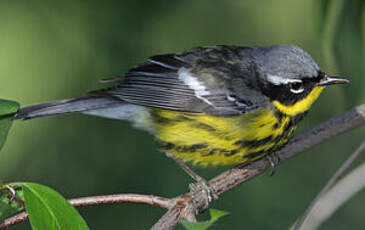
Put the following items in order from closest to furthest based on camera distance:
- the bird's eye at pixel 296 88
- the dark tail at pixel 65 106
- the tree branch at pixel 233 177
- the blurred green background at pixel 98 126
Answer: the tree branch at pixel 233 177 → the dark tail at pixel 65 106 → the bird's eye at pixel 296 88 → the blurred green background at pixel 98 126

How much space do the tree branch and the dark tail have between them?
1068 mm

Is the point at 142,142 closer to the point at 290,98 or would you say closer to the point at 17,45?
the point at 17,45

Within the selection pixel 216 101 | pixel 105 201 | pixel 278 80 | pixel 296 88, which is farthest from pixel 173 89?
pixel 105 201

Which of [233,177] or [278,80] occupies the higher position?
[278,80]

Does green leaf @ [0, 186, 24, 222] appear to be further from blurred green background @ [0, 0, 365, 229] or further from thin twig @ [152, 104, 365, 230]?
blurred green background @ [0, 0, 365, 229]

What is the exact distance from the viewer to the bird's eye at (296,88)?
369cm

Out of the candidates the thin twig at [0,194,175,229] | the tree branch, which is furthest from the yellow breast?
the thin twig at [0,194,175,229]

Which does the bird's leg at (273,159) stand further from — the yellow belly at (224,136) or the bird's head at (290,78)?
the bird's head at (290,78)

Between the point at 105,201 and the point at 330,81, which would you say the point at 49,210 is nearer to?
the point at 105,201

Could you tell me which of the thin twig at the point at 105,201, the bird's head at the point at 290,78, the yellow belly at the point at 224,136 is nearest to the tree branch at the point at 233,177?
the thin twig at the point at 105,201

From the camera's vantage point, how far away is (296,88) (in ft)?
12.2

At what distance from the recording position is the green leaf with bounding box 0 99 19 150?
2.03 metres

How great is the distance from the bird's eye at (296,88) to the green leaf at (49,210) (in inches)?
82.6

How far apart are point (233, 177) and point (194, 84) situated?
89 cm
